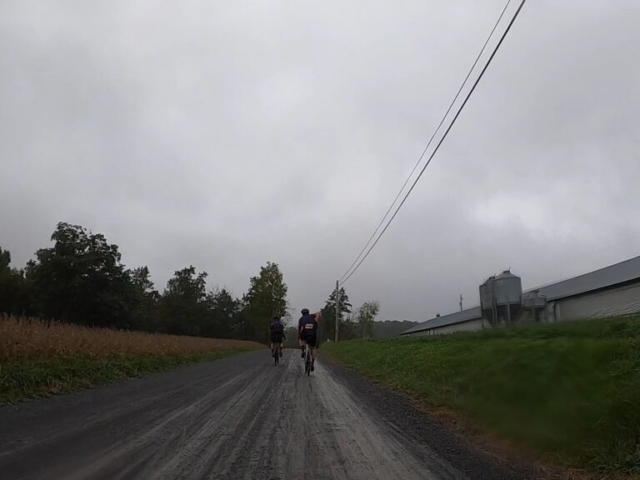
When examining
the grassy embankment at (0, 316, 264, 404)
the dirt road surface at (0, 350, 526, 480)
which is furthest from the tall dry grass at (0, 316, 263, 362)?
the dirt road surface at (0, 350, 526, 480)

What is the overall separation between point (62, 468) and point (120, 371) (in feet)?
38.8

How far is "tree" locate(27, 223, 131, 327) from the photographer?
5916 cm

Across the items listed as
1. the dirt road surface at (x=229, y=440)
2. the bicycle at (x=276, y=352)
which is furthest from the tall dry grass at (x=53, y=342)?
the bicycle at (x=276, y=352)

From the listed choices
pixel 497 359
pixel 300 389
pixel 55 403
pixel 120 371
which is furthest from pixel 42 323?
pixel 497 359

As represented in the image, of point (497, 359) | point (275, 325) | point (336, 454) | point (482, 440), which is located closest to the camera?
point (336, 454)

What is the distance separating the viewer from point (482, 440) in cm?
658

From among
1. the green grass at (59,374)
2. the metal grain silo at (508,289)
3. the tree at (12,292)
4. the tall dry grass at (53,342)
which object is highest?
the tree at (12,292)

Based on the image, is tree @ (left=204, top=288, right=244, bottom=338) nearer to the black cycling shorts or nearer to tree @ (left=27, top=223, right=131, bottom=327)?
tree @ (left=27, top=223, right=131, bottom=327)

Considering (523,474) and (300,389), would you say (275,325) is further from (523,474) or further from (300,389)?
(523,474)

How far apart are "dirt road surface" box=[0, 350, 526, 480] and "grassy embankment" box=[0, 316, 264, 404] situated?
2.92 feet

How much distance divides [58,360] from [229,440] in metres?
8.99

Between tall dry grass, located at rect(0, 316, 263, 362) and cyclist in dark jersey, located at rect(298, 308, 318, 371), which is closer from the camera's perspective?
tall dry grass, located at rect(0, 316, 263, 362)

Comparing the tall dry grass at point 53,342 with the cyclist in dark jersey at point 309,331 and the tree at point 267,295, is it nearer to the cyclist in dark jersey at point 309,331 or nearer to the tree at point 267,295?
the cyclist in dark jersey at point 309,331

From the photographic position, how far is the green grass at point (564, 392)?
534 cm
